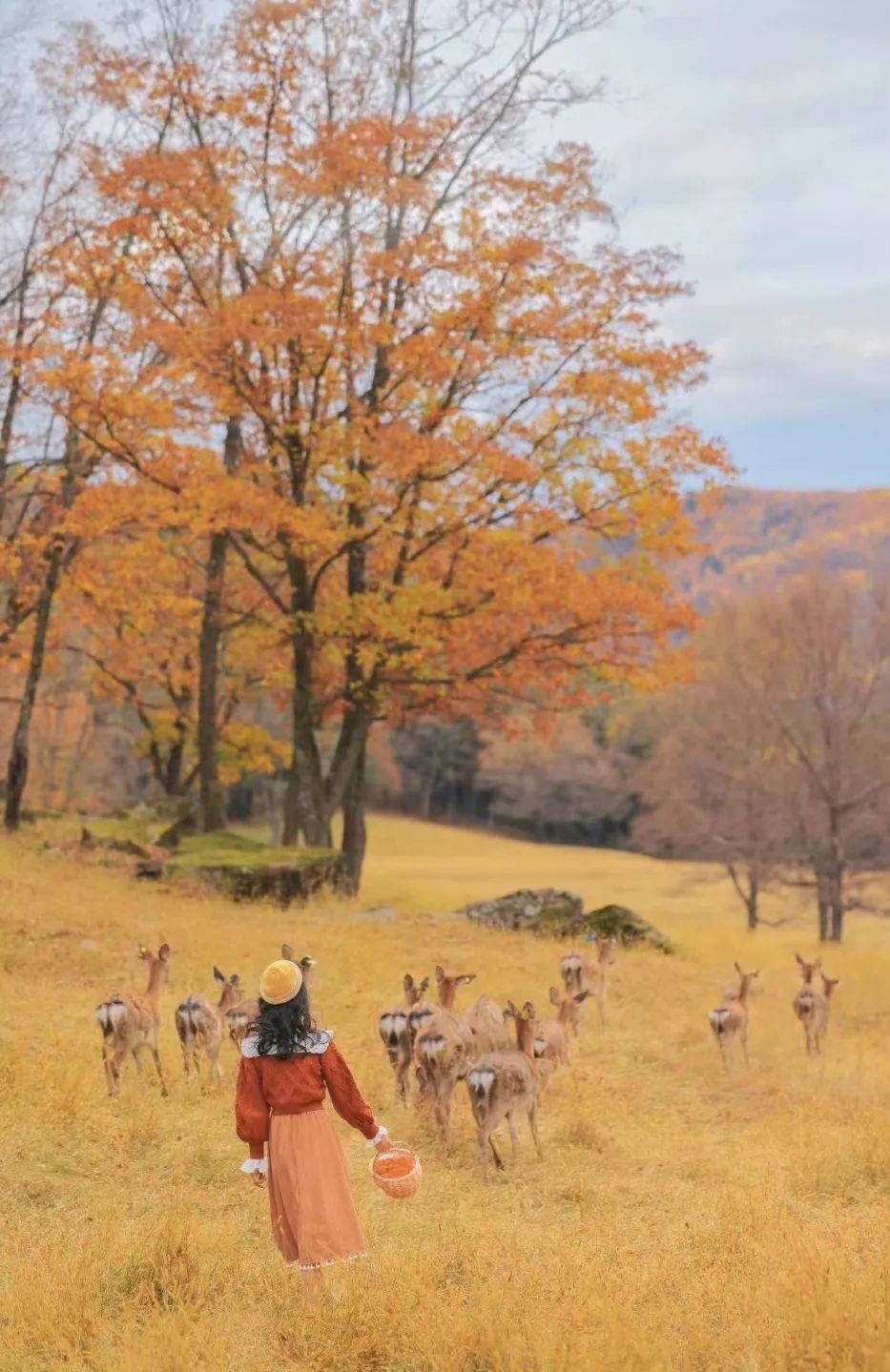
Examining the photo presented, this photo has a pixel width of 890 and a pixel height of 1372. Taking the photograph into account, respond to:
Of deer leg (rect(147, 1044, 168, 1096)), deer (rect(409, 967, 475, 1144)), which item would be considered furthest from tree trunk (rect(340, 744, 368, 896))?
deer (rect(409, 967, 475, 1144))

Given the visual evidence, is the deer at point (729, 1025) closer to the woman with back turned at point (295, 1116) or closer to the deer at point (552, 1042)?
the deer at point (552, 1042)

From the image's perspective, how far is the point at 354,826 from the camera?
26469mm

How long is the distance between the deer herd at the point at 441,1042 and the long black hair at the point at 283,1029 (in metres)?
2.03

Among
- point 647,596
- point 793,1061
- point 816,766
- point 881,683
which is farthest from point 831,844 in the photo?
point 793,1061

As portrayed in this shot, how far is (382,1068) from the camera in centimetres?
1234

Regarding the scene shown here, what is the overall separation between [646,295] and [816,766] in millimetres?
15787

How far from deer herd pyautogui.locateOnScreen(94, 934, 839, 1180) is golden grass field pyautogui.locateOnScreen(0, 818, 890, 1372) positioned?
0.32m

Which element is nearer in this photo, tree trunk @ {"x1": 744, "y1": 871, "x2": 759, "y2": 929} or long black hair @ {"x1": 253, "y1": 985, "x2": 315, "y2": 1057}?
long black hair @ {"x1": 253, "y1": 985, "x2": 315, "y2": 1057}

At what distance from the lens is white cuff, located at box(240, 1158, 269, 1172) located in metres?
6.75

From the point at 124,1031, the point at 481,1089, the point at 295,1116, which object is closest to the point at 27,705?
the point at 124,1031

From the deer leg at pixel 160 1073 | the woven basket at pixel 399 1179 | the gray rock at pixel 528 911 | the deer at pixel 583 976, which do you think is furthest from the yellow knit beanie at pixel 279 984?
the gray rock at pixel 528 911

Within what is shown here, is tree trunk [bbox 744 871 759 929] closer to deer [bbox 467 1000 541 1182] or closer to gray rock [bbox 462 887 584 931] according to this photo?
gray rock [bbox 462 887 584 931]

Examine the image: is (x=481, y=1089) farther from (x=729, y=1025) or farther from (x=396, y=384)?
(x=396, y=384)

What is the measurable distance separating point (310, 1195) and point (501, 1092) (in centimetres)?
322
